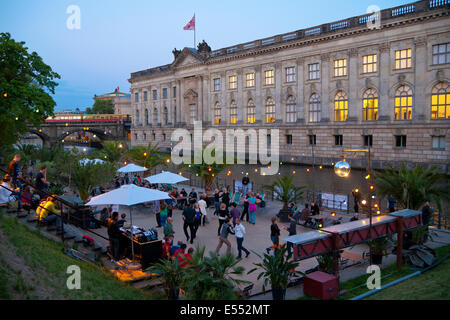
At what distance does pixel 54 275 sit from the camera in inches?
353

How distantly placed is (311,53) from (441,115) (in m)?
16.7

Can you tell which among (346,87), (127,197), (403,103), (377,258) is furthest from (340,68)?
(127,197)

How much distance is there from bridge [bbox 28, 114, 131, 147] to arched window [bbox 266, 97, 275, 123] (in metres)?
48.8

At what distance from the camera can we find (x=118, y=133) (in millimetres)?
87625

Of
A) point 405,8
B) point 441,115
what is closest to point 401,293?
point 441,115

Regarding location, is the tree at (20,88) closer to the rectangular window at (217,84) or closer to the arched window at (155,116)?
the rectangular window at (217,84)

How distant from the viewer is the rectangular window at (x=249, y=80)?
5147 cm

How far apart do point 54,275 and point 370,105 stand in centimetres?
3773

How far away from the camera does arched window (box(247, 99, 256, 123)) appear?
51591mm

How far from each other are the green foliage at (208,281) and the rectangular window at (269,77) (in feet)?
139

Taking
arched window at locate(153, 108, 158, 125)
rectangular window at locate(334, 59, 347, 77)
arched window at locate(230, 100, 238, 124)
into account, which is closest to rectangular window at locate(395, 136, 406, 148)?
rectangular window at locate(334, 59, 347, 77)

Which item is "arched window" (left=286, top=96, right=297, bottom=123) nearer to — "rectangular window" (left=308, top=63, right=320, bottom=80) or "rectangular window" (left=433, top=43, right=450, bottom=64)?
"rectangular window" (left=308, top=63, right=320, bottom=80)

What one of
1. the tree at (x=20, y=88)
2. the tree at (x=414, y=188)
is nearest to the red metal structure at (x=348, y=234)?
the tree at (x=414, y=188)

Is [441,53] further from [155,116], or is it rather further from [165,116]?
[155,116]
